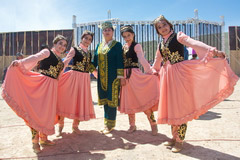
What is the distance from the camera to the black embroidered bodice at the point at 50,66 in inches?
119

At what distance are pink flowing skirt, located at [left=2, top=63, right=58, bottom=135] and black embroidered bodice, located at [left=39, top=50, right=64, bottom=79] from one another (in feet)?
0.26

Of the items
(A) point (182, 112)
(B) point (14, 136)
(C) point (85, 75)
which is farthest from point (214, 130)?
(B) point (14, 136)

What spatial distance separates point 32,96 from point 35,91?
0.29 feet

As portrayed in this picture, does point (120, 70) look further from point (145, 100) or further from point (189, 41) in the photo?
point (189, 41)

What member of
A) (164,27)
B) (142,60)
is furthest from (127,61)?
(164,27)

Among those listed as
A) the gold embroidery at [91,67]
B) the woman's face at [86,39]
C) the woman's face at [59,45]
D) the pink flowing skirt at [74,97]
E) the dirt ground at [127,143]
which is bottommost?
the dirt ground at [127,143]

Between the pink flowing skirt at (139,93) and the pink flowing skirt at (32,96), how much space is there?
4.41 feet

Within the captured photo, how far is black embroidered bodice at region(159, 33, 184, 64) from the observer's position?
2826 mm

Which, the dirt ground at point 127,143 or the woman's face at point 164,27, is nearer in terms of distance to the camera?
the dirt ground at point 127,143

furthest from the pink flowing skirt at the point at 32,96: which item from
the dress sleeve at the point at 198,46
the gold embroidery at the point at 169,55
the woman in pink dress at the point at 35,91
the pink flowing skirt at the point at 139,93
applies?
the dress sleeve at the point at 198,46

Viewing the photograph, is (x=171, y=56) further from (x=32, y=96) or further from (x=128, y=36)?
(x=32, y=96)

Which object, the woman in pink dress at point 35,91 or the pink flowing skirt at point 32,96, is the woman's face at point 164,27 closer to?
the woman in pink dress at point 35,91

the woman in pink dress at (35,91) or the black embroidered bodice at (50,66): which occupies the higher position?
the black embroidered bodice at (50,66)

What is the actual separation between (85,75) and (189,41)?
6.45 ft
